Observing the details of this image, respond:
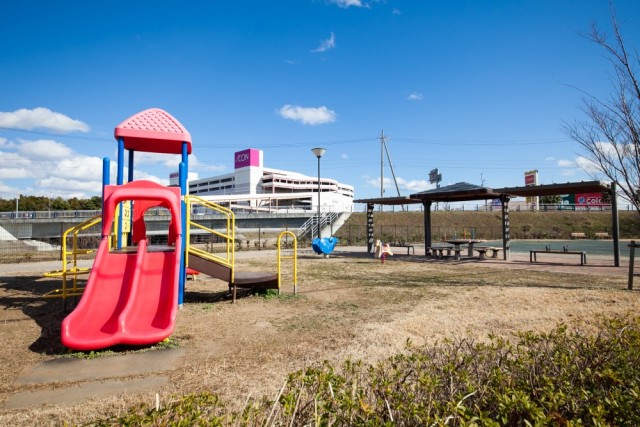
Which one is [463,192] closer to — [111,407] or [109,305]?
[109,305]

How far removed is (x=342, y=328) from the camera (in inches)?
232

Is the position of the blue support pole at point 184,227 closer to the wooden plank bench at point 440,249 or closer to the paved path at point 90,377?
the paved path at point 90,377

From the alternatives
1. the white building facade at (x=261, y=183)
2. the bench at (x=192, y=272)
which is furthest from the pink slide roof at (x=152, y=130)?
the white building facade at (x=261, y=183)

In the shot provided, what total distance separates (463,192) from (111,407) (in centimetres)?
1728

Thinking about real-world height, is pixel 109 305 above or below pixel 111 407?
above

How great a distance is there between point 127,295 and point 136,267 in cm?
47

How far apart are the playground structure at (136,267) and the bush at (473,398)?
2814 millimetres

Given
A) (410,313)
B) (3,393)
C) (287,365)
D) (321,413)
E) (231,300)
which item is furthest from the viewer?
(231,300)

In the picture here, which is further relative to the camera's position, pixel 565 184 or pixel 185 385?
pixel 565 184

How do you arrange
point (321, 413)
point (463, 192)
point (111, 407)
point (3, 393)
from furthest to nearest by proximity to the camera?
point (463, 192) → point (3, 393) → point (111, 407) → point (321, 413)

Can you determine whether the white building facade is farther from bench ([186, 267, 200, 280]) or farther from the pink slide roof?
the pink slide roof

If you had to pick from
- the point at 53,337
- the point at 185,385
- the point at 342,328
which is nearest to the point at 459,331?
the point at 342,328

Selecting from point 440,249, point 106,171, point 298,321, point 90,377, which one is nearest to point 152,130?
point 106,171

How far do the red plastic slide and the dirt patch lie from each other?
428mm
